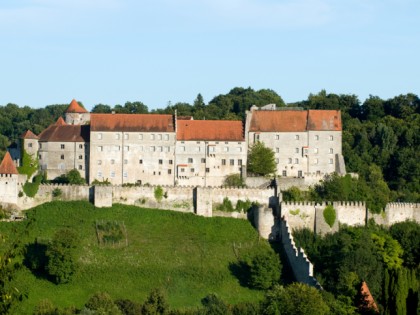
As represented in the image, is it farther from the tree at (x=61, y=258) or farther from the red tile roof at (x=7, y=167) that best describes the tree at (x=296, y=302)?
the red tile roof at (x=7, y=167)

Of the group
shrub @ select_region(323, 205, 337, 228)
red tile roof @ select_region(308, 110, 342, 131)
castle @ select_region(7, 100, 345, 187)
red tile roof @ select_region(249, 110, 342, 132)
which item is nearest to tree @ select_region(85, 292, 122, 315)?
shrub @ select_region(323, 205, 337, 228)

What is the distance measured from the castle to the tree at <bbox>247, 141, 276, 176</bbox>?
1.66 feet

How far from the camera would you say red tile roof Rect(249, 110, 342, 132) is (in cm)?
7088

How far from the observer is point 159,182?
6906 cm

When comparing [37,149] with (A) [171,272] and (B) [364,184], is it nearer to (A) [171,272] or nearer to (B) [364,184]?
(A) [171,272]

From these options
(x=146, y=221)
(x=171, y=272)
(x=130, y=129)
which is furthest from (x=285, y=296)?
(x=130, y=129)

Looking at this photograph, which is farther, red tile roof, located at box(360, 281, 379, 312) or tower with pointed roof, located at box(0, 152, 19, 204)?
tower with pointed roof, located at box(0, 152, 19, 204)

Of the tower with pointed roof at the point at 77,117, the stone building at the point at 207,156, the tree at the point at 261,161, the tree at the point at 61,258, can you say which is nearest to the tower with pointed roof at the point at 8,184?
the tree at the point at 61,258

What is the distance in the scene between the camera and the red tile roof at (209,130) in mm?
70188

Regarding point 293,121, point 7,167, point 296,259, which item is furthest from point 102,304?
point 293,121

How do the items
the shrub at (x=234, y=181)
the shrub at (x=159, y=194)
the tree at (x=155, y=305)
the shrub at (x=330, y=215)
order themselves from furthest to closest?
the shrub at (x=234, y=181), the shrub at (x=159, y=194), the shrub at (x=330, y=215), the tree at (x=155, y=305)

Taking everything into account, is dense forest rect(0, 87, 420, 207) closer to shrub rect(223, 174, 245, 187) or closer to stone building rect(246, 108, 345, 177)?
stone building rect(246, 108, 345, 177)

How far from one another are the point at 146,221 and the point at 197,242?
375cm

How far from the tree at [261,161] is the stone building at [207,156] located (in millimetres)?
591
